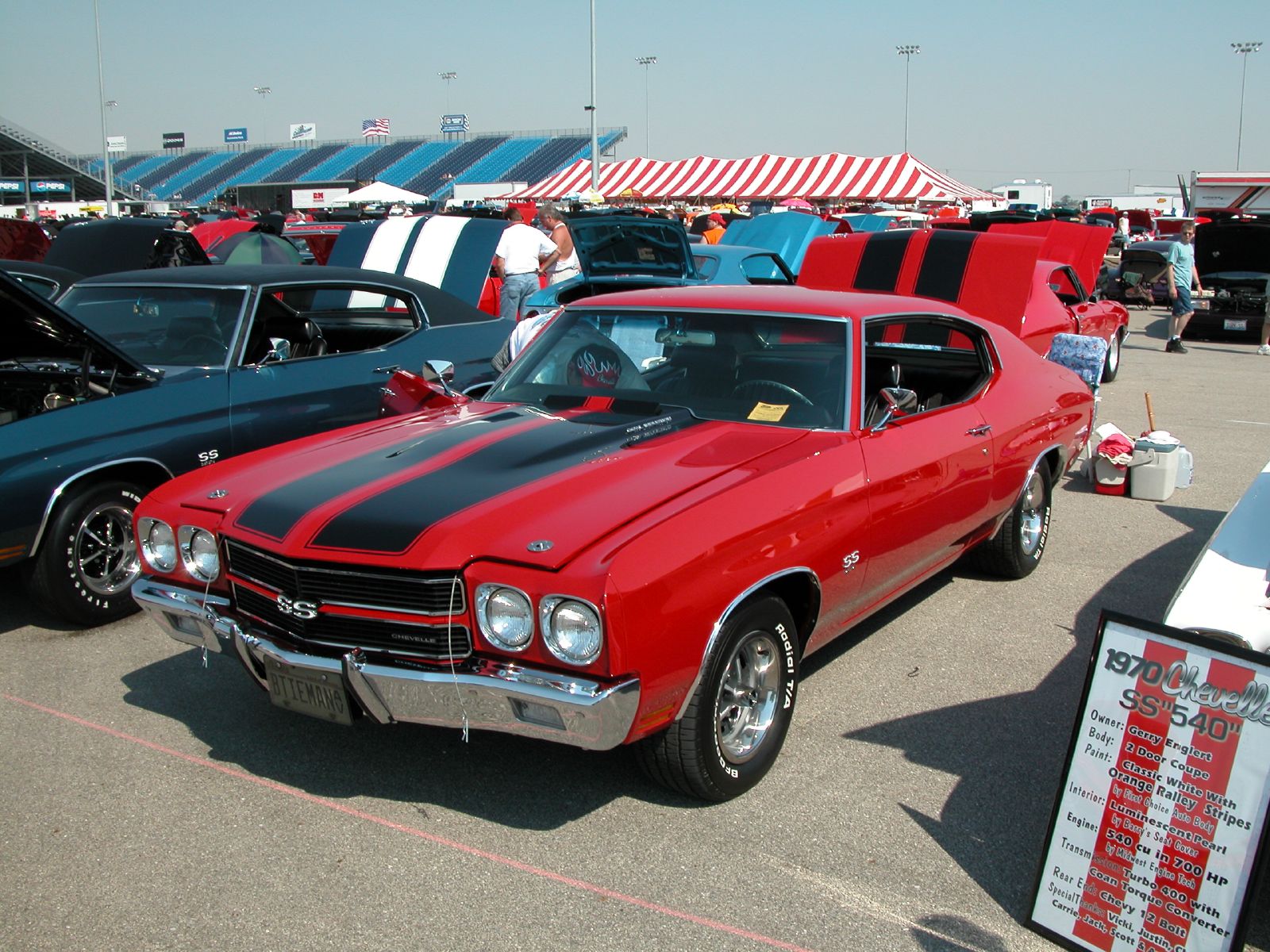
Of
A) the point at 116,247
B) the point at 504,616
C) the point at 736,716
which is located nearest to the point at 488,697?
the point at 504,616

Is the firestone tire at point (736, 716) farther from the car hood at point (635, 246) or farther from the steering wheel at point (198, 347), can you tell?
the car hood at point (635, 246)

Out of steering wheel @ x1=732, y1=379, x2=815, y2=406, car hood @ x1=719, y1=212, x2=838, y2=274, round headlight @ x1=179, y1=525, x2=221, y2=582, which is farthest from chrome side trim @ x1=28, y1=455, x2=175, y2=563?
car hood @ x1=719, y1=212, x2=838, y2=274

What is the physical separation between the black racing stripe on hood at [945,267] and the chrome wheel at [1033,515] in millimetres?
3199

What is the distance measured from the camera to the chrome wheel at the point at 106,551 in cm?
499

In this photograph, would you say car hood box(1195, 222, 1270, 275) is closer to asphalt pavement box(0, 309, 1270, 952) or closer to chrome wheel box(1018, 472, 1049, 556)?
chrome wheel box(1018, 472, 1049, 556)

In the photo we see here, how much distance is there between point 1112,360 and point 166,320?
10.2 metres

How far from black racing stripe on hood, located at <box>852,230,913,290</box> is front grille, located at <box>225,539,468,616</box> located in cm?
662

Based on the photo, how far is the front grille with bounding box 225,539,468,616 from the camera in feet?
10.1

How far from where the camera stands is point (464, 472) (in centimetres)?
360

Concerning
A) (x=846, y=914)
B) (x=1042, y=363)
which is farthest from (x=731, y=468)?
(x=1042, y=363)

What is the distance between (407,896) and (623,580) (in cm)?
107

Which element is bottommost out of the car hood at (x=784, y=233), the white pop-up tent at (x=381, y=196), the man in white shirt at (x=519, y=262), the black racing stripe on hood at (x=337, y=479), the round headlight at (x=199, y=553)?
the round headlight at (x=199, y=553)

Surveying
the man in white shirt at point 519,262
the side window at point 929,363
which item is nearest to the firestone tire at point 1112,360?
the man in white shirt at point 519,262

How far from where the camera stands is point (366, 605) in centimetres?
319
